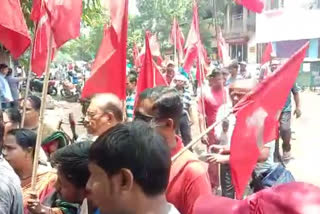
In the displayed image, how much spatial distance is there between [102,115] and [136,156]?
162cm

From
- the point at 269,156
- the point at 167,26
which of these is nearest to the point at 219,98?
the point at 269,156

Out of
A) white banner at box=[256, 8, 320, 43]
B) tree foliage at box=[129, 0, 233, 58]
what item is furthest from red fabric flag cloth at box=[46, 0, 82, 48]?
tree foliage at box=[129, 0, 233, 58]

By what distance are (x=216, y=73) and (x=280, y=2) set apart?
89.9 feet

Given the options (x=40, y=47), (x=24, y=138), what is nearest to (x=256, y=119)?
(x=24, y=138)

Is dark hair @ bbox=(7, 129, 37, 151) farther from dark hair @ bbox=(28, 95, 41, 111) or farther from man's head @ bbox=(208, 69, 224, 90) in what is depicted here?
man's head @ bbox=(208, 69, 224, 90)

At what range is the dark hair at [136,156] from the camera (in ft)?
5.36

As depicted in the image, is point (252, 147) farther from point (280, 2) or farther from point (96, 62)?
point (280, 2)

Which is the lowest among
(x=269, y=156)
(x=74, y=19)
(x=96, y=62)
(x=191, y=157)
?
(x=269, y=156)

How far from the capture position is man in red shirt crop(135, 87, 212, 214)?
7.72ft

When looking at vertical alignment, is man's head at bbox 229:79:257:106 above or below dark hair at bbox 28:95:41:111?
above

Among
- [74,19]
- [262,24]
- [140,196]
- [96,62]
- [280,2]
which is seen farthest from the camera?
[280,2]

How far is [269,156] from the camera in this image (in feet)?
12.1

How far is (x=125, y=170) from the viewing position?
1626 millimetres

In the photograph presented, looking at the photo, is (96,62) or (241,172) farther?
(96,62)
